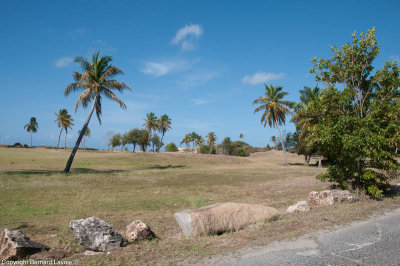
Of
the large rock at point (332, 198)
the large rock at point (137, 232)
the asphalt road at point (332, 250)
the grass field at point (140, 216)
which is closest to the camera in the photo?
the asphalt road at point (332, 250)

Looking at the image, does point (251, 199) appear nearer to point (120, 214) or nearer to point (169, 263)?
point (120, 214)

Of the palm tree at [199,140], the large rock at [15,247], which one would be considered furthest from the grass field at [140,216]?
the palm tree at [199,140]

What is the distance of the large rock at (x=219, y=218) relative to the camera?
22.5 ft

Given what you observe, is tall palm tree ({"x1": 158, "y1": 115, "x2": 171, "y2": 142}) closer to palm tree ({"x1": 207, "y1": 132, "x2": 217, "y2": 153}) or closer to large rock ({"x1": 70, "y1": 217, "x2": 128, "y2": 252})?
palm tree ({"x1": 207, "y1": 132, "x2": 217, "y2": 153})

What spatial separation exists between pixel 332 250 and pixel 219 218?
288 cm

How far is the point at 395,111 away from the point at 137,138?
82907 millimetres

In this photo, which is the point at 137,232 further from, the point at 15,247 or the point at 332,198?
the point at 332,198

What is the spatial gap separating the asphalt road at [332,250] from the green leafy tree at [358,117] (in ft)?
14.3

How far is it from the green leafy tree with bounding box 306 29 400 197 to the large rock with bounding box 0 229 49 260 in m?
10.2

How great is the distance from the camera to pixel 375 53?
11578 mm

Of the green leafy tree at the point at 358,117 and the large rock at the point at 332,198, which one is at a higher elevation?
the green leafy tree at the point at 358,117

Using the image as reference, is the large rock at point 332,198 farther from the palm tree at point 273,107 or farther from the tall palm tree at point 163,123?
the tall palm tree at point 163,123

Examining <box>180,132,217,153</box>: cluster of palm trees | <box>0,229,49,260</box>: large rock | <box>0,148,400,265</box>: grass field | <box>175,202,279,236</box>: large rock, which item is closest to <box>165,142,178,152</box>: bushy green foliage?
<box>180,132,217,153</box>: cluster of palm trees

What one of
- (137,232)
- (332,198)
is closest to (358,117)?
(332,198)
